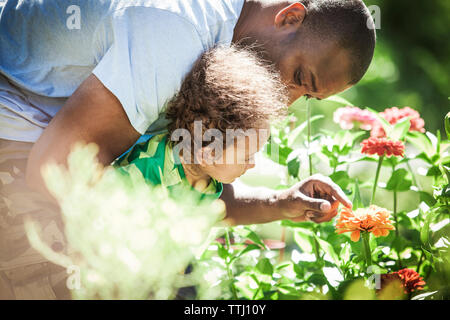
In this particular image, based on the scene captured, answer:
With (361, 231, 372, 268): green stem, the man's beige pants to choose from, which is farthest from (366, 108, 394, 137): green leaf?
the man's beige pants

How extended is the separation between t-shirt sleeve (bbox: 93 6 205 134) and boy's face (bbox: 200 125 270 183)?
0.19m

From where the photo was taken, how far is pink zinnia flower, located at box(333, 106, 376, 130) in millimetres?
1370

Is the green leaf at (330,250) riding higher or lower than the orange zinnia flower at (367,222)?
lower

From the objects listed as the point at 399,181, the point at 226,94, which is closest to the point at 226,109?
the point at 226,94

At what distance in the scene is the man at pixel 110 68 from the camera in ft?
2.75

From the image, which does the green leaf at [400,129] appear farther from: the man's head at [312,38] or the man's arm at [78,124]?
the man's arm at [78,124]

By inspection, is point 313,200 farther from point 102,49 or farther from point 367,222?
point 102,49

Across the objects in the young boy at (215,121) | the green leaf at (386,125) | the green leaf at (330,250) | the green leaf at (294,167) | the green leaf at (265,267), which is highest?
the young boy at (215,121)

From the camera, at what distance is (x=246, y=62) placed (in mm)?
951

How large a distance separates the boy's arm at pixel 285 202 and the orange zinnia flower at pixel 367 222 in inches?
1.7

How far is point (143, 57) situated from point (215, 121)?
206 millimetres

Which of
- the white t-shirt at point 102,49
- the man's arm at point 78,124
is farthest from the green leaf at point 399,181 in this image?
the man's arm at point 78,124

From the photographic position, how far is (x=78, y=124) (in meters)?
0.83
